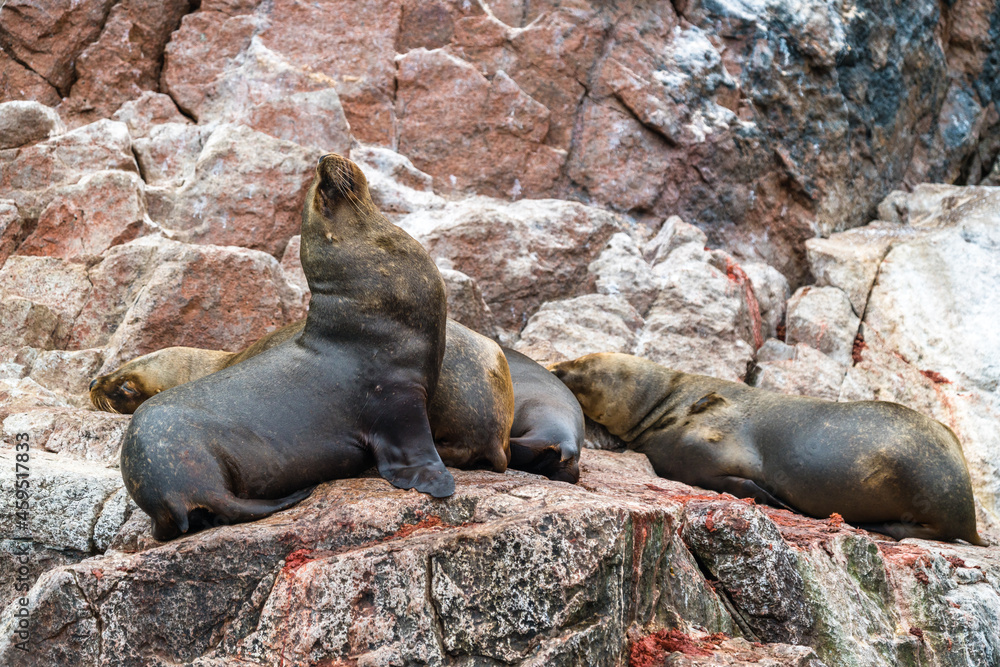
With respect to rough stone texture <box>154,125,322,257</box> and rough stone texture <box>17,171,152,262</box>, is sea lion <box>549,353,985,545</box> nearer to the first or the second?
rough stone texture <box>154,125,322,257</box>

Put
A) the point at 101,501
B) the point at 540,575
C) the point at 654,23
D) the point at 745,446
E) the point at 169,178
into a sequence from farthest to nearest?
the point at 654,23 < the point at 169,178 < the point at 745,446 < the point at 101,501 < the point at 540,575

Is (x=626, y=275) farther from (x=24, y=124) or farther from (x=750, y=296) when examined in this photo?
(x=24, y=124)

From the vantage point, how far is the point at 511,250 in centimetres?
838

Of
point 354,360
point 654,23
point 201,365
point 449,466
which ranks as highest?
point 654,23

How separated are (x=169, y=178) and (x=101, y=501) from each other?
495 centimetres

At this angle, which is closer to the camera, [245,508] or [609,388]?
[245,508]

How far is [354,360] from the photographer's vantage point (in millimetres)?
4184

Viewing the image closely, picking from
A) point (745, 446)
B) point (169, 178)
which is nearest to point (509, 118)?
point (169, 178)

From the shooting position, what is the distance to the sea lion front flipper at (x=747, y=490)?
6.09 m

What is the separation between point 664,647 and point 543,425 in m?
2.37

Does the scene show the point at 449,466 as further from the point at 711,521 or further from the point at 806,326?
the point at 806,326

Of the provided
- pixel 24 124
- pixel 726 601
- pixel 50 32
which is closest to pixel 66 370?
pixel 24 124

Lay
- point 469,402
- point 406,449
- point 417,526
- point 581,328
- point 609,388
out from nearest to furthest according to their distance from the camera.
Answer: point 417,526
point 406,449
point 469,402
point 609,388
point 581,328

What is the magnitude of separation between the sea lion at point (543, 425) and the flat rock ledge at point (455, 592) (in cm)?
125
